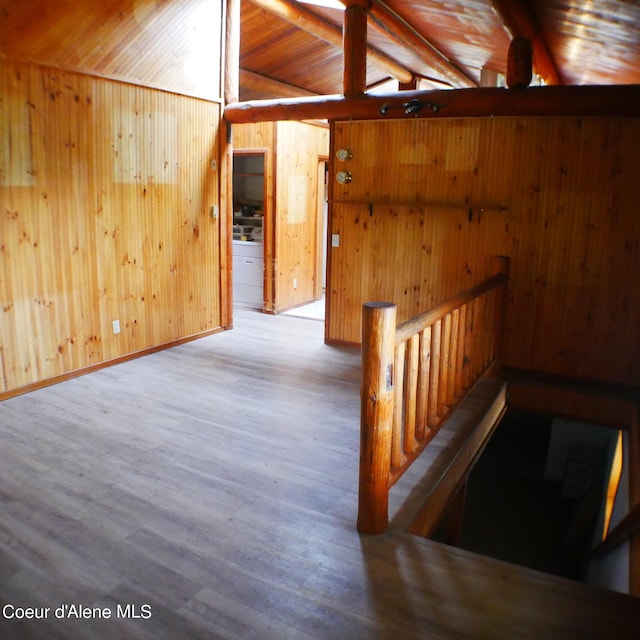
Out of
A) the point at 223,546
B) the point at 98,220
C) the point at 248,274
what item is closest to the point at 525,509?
the point at 248,274

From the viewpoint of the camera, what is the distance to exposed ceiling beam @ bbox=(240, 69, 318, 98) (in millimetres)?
7031

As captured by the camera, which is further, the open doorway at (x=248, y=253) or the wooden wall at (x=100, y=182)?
the open doorway at (x=248, y=253)

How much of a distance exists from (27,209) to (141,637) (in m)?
3.22

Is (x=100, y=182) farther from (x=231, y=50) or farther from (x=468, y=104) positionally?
(x=468, y=104)

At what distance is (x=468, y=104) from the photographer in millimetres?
4562

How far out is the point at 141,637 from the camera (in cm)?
195

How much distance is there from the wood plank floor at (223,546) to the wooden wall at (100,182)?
81 cm

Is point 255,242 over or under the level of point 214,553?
over

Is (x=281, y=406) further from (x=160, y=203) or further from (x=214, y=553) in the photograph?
(x=160, y=203)

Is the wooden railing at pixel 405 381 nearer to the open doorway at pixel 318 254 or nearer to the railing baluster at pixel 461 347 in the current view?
the railing baluster at pixel 461 347

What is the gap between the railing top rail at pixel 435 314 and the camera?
8.74 feet

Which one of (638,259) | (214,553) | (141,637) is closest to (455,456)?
(214,553)

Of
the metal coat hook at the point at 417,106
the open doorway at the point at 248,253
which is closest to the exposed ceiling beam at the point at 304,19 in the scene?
the open doorway at the point at 248,253

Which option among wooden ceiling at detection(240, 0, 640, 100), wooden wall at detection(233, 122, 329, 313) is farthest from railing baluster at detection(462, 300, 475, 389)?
wooden wall at detection(233, 122, 329, 313)
